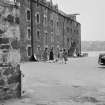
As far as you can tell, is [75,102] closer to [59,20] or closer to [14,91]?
[14,91]

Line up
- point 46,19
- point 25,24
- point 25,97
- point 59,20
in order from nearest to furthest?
point 25,97 → point 25,24 → point 46,19 → point 59,20

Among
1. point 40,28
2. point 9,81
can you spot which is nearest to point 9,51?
point 9,81

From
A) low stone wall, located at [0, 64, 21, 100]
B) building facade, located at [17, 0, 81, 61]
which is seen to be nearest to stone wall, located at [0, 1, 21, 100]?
low stone wall, located at [0, 64, 21, 100]

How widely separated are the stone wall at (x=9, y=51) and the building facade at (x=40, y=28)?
24.2 m

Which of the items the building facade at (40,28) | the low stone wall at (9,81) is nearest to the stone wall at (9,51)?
the low stone wall at (9,81)

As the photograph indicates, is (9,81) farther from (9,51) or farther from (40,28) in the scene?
(40,28)

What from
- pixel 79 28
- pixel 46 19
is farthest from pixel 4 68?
pixel 79 28

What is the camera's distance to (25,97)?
24.4 feet

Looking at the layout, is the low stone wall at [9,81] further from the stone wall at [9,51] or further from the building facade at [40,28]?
the building facade at [40,28]

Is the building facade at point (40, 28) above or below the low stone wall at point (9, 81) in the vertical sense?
above

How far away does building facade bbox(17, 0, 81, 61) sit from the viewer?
3290 cm

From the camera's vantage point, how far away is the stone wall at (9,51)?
686 cm

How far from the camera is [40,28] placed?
125ft

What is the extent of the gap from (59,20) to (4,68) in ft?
139
